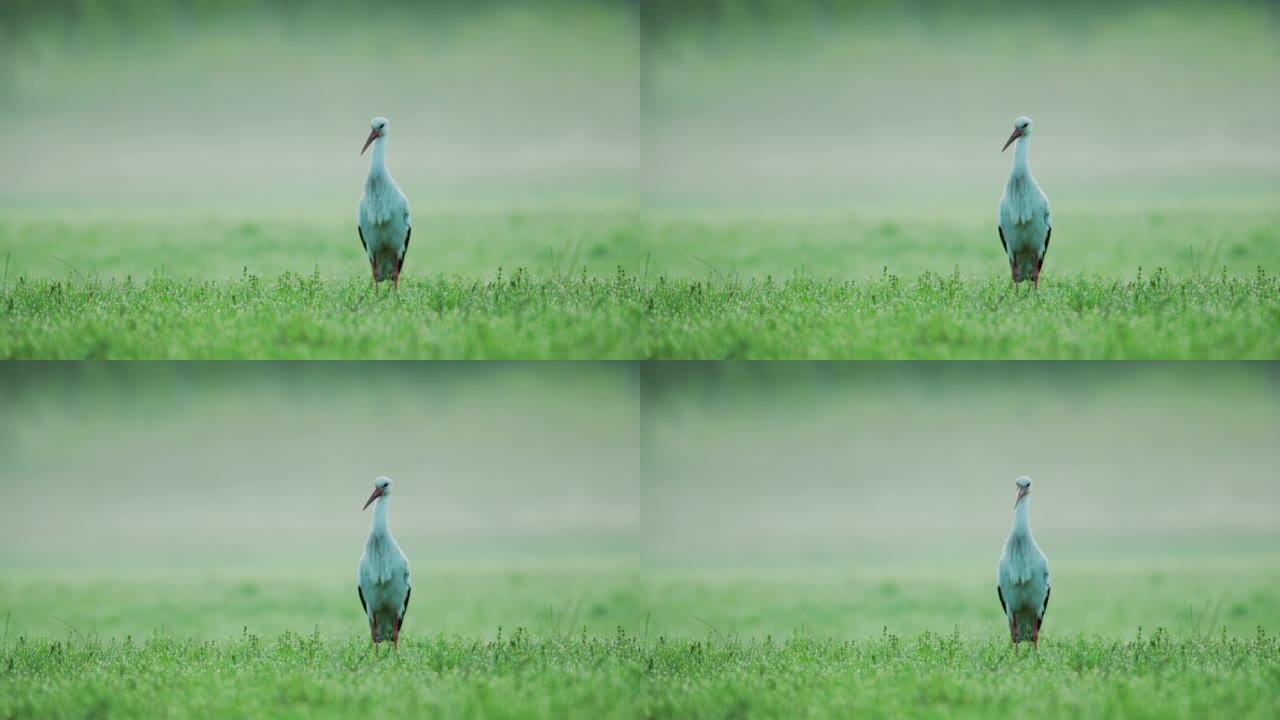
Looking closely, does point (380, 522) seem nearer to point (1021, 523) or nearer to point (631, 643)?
point (631, 643)

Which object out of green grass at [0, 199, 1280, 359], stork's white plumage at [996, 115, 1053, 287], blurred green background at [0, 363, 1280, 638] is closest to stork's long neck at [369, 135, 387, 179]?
green grass at [0, 199, 1280, 359]

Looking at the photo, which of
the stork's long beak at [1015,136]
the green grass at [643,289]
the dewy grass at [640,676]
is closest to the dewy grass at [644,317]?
the green grass at [643,289]

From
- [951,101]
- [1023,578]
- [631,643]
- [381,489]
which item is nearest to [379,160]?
[381,489]

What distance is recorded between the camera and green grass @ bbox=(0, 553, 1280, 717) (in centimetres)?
363

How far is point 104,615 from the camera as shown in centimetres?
380

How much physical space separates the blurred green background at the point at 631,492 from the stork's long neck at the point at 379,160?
57cm

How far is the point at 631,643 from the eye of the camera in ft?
12.5

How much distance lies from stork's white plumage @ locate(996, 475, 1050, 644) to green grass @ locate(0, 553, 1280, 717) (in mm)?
51

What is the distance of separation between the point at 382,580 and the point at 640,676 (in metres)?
0.80

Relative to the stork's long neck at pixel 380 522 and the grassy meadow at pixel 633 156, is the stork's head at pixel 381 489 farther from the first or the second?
the grassy meadow at pixel 633 156

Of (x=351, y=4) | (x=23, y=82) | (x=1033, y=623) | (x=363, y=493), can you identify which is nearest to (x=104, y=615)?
(x=363, y=493)

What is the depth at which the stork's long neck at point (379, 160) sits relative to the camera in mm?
3854

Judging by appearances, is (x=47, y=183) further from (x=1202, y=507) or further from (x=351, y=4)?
(x=1202, y=507)

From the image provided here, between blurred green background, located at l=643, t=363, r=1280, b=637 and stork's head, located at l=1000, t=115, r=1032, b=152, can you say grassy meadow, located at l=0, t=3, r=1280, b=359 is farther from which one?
blurred green background, located at l=643, t=363, r=1280, b=637
